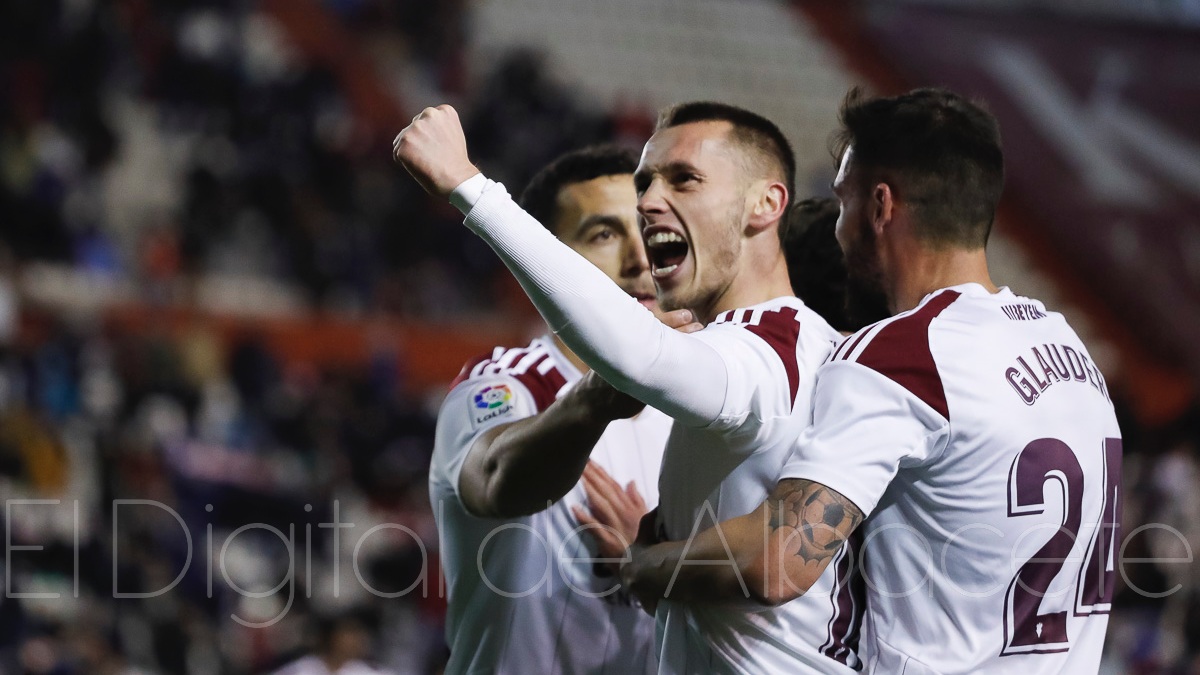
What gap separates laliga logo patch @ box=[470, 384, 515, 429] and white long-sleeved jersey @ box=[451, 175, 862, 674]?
670 millimetres

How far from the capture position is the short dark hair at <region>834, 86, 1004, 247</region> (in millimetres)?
2971

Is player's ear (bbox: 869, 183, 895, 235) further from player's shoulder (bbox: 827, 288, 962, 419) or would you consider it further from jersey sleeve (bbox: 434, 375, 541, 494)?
jersey sleeve (bbox: 434, 375, 541, 494)

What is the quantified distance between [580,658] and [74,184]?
33.7ft

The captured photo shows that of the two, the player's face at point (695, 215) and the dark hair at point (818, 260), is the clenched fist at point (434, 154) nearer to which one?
the player's face at point (695, 215)

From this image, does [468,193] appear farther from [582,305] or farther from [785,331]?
[785,331]

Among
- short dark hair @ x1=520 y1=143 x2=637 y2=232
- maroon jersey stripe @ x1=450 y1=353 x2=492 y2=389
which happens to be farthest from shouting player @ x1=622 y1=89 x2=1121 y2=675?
short dark hair @ x1=520 y1=143 x2=637 y2=232

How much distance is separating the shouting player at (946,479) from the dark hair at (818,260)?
1.02 m

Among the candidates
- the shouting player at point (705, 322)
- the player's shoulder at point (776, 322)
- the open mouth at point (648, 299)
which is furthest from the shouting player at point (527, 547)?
the player's shoulder at point (776, 322)

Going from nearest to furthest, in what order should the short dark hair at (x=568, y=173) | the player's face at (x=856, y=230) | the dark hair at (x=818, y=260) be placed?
the player's face at (x=856, y=230) < the dark hair at (x=818, y=260) < the short dark hair at (x=568, y=173)

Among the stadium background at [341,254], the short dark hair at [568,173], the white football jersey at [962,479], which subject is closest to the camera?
the white football jersey at [962,479]

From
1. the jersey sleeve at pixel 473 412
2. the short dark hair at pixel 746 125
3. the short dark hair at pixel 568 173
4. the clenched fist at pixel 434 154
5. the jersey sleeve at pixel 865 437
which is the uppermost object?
the short dark hair at pixel 568 173

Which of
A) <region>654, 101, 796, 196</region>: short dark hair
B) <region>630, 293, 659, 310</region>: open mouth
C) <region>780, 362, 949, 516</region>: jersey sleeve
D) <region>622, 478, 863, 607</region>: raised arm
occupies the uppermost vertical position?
<region>654, 101, 796, 196</region>: short dark hair

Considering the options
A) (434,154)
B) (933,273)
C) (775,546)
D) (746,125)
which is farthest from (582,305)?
(746,125)

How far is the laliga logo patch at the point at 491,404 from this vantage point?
3645 mm
